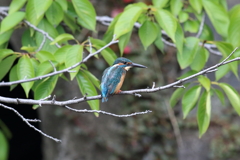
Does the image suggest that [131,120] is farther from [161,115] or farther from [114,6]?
[114,6]

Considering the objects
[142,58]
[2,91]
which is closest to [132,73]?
[142,58]

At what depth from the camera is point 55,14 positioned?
2301 mm

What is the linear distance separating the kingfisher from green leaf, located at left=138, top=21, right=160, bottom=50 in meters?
0.19

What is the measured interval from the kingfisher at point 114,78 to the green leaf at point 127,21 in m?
0.34

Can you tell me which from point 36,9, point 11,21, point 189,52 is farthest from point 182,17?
point 11,21

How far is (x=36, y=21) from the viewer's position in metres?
2.21

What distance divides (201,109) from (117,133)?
9.10 feet

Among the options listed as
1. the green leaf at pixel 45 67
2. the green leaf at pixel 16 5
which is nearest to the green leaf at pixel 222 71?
the green leaf at pixel 45 67

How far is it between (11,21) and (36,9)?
0.26 metres

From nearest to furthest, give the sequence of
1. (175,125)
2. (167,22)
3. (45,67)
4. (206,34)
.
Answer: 1. (45,67)
2. (167,22)
3. (206,34)
4. (175,125)

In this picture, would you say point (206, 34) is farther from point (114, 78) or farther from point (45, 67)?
point (45, 67)

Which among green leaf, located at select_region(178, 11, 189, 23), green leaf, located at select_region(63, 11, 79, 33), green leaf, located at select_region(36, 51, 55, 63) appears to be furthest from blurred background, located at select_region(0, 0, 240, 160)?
green leaf, located at select_region(36, 51, 55, 63)

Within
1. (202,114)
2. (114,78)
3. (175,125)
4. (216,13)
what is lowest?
(175,125)

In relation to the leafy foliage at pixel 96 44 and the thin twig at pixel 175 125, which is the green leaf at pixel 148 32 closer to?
the leafy foliage at pixel 96 44
